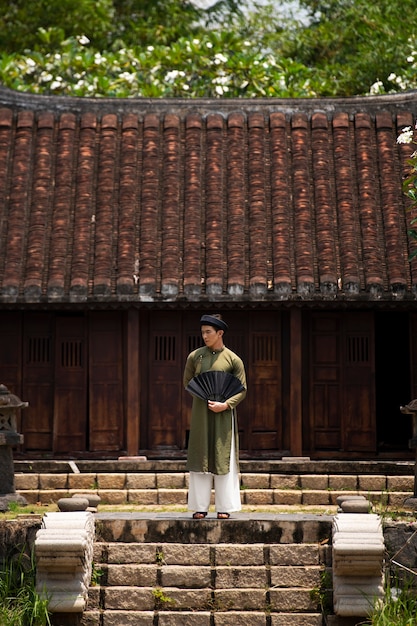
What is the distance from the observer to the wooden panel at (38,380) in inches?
718

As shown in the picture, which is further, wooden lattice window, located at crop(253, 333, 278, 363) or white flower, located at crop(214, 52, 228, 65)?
white flower, located at crop(214, 52, 228, 65)

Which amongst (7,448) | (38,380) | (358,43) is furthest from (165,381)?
(358,43)

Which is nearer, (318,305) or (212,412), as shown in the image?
(212,412)

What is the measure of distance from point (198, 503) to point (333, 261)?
6632mm

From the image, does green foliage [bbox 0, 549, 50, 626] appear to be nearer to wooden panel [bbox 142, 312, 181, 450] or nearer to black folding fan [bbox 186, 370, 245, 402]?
black folding fan [bbox 186, 370, 245, 402]

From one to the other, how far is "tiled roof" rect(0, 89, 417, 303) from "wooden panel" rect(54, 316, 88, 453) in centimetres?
100

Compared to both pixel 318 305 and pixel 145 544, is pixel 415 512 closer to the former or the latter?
pixel 145 544

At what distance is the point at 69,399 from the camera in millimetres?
18203

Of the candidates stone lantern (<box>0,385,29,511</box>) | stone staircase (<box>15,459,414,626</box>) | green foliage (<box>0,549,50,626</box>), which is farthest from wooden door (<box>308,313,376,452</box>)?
green foliage (<box>0,549,50,626</box>)

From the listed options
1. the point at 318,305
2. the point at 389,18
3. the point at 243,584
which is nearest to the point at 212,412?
the point at 243,584

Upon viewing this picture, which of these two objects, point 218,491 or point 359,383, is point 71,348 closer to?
point 359,383

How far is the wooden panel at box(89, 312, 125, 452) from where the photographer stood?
18.1m

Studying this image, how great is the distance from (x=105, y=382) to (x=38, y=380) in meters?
0.96

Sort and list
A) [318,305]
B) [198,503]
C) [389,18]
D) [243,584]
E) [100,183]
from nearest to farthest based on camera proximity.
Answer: [243,584] < [198,503] < [318,305] < [100,183] < [389,18]
